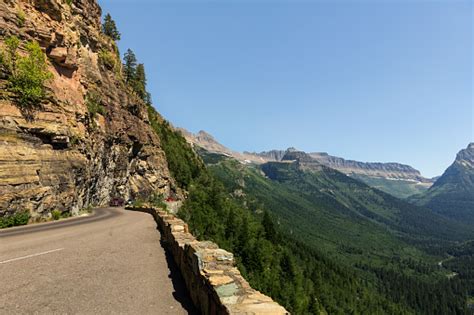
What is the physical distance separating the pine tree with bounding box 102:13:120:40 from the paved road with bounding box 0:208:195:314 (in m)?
81.7

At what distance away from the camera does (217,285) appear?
759 cm

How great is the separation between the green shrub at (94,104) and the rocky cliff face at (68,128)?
546 mm

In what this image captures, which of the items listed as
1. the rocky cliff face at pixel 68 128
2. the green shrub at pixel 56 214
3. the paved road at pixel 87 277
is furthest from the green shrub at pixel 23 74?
the paved road at pixel 87 277

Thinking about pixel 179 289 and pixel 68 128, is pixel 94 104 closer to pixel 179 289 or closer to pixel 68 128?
pixel 68 128

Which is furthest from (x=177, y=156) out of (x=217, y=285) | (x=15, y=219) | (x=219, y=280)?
(x=217, y=285)

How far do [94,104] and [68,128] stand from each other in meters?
14.3

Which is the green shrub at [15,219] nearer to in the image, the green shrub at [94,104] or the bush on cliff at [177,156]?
the green shrub at [94,104]

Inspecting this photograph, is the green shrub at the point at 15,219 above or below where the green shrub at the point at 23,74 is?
below

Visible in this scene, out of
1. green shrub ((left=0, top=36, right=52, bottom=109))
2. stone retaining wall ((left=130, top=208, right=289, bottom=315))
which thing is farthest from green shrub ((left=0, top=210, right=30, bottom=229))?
stone retaining wall ((left=130, top=208, right=289, bottom=315))

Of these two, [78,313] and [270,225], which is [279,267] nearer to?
[270,225]

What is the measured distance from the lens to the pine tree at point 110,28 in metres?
84.8

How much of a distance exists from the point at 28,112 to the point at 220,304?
3088 centimetres

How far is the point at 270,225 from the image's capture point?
109000 mm

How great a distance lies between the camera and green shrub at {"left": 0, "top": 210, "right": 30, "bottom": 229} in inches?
866
